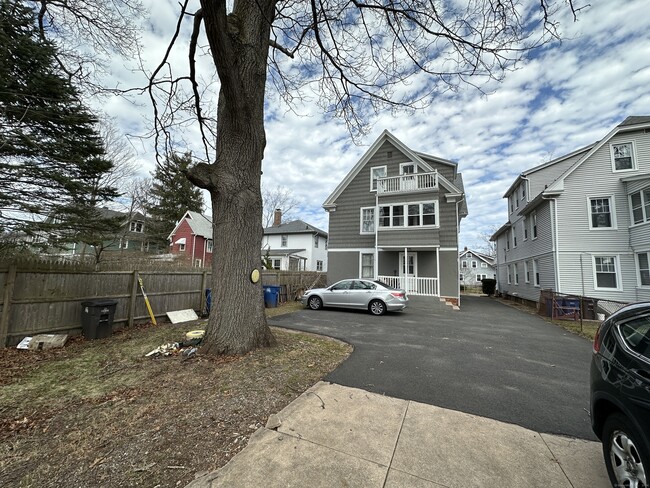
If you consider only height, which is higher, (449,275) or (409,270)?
(409,270)

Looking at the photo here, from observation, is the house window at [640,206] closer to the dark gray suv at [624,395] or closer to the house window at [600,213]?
the house window at [600,213]

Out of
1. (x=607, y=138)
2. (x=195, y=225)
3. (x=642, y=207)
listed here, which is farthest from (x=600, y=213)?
(x=195, y=225)

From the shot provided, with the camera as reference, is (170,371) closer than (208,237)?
Yes

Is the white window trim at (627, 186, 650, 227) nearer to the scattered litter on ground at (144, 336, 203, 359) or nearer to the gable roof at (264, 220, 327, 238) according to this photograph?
the scattered litter on ground at (144, 336, 203, 359)

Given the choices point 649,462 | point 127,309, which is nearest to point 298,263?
point 127,309

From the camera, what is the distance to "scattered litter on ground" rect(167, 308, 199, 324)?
28.9 ft

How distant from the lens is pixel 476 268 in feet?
178

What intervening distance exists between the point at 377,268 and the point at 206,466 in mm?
14269

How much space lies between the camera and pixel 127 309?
26.0 ft

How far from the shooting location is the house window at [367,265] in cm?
1692

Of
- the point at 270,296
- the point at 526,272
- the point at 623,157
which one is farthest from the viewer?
the point at 526,272

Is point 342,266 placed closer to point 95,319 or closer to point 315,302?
point 315,302

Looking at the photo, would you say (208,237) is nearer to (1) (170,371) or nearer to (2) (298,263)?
(2) (298,263)

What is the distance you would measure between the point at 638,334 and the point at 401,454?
227cm
